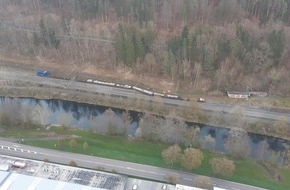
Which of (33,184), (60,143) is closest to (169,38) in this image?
(60,143)

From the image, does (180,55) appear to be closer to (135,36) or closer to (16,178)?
(135,36)

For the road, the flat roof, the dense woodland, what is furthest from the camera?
Result: the dense woodland

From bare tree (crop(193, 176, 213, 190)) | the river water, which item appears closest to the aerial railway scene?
bare tree (crop(193, 176, 213, 190))

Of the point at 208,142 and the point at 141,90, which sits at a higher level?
the point at 141,90

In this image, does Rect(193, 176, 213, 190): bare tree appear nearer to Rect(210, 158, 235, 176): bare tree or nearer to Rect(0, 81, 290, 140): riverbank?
Rect(210, 158, 235, 176): bare tree

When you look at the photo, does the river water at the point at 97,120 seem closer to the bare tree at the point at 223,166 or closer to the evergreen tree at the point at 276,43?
the bare tree at the point at 223,166

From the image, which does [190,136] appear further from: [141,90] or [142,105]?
[141,90]
